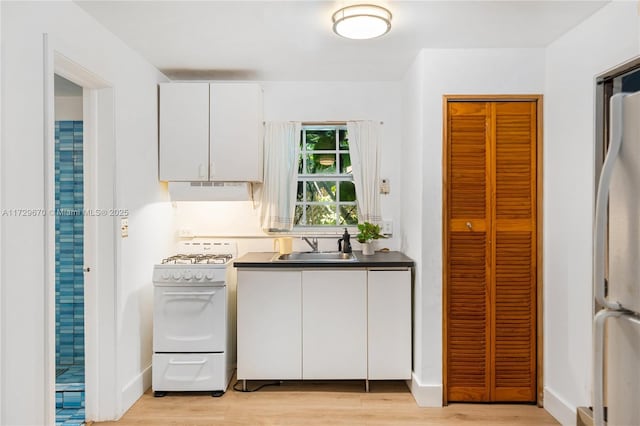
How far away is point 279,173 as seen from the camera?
12.2ft

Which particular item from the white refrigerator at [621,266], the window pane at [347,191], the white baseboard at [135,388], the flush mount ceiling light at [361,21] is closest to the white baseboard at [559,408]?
the white refrigerator at [621,266]

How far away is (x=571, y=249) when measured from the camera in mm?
2588

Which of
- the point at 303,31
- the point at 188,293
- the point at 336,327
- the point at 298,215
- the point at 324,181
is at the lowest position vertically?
the point at 336,327

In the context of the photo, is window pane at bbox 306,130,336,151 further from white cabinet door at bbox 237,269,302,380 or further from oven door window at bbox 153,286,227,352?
oven door window at bbox 153,286,227,352

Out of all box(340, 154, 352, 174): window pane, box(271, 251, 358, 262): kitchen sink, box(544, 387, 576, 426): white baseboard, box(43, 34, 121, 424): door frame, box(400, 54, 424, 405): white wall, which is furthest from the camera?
box(340, 154, 352, 174): window pane

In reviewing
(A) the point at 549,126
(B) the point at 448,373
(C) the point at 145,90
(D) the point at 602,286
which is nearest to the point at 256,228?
(C) the point at 145,90

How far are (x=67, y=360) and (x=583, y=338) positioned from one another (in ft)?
13.1

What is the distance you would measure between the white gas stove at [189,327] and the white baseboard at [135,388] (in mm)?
105

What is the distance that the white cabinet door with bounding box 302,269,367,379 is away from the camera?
123 inches

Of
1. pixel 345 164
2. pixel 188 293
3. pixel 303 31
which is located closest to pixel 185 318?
pixel 188 293

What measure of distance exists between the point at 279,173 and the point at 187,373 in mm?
1778

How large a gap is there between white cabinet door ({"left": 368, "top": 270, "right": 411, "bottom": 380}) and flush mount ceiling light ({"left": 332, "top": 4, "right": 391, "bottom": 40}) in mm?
1654

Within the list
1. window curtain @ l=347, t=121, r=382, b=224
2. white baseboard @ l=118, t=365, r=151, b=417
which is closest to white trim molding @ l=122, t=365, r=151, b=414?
white baseboard @ l=118, t=365, r=151, b=417
